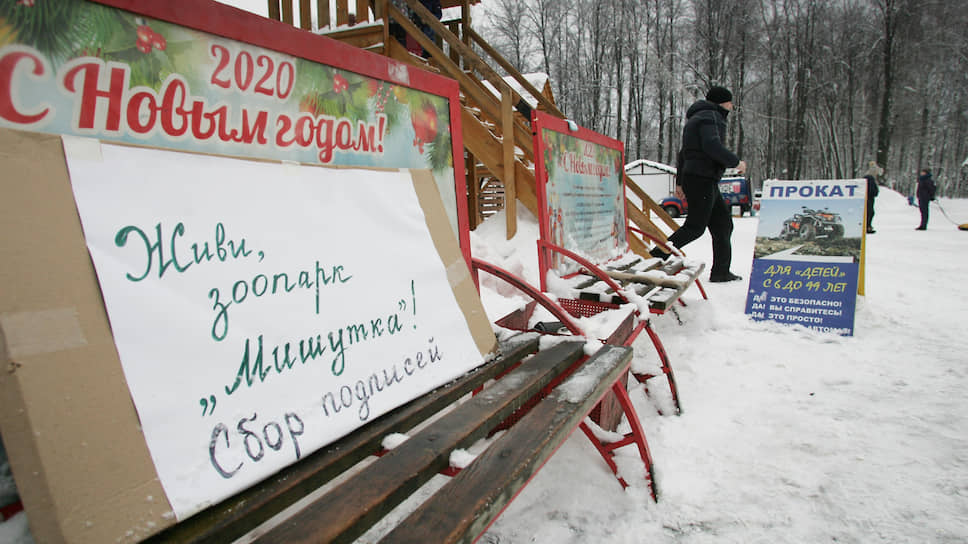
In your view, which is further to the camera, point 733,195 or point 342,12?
point 733,195

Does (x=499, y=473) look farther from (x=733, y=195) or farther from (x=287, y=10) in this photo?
(x=733, y=195)

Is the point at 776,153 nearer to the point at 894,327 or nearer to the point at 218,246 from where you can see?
the point at 894,327

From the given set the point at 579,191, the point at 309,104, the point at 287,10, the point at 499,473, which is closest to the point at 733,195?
the point at 287,10

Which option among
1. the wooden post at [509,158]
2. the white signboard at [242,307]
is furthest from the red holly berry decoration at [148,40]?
the wooden post at [509,158]

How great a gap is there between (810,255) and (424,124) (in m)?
3.65

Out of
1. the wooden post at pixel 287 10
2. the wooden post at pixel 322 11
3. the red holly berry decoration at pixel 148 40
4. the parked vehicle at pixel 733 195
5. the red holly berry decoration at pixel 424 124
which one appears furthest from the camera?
the parked vehicle at pixel 733 195

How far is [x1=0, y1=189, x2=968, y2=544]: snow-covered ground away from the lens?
159 centimetres

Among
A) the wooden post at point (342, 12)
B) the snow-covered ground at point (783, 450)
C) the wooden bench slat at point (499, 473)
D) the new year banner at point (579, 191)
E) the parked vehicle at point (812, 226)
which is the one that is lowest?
the snow-covered ground at point (783, 450)

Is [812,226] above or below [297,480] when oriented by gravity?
above

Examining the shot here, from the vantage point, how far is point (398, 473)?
Result: 104 cm

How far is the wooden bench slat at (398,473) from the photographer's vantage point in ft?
2.87

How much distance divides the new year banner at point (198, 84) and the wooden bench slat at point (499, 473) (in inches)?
37.8

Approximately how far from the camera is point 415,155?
6.10 feet

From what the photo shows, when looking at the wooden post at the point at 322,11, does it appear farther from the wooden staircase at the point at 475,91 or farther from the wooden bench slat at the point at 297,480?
the wooden bench slat at the point at 297,480
